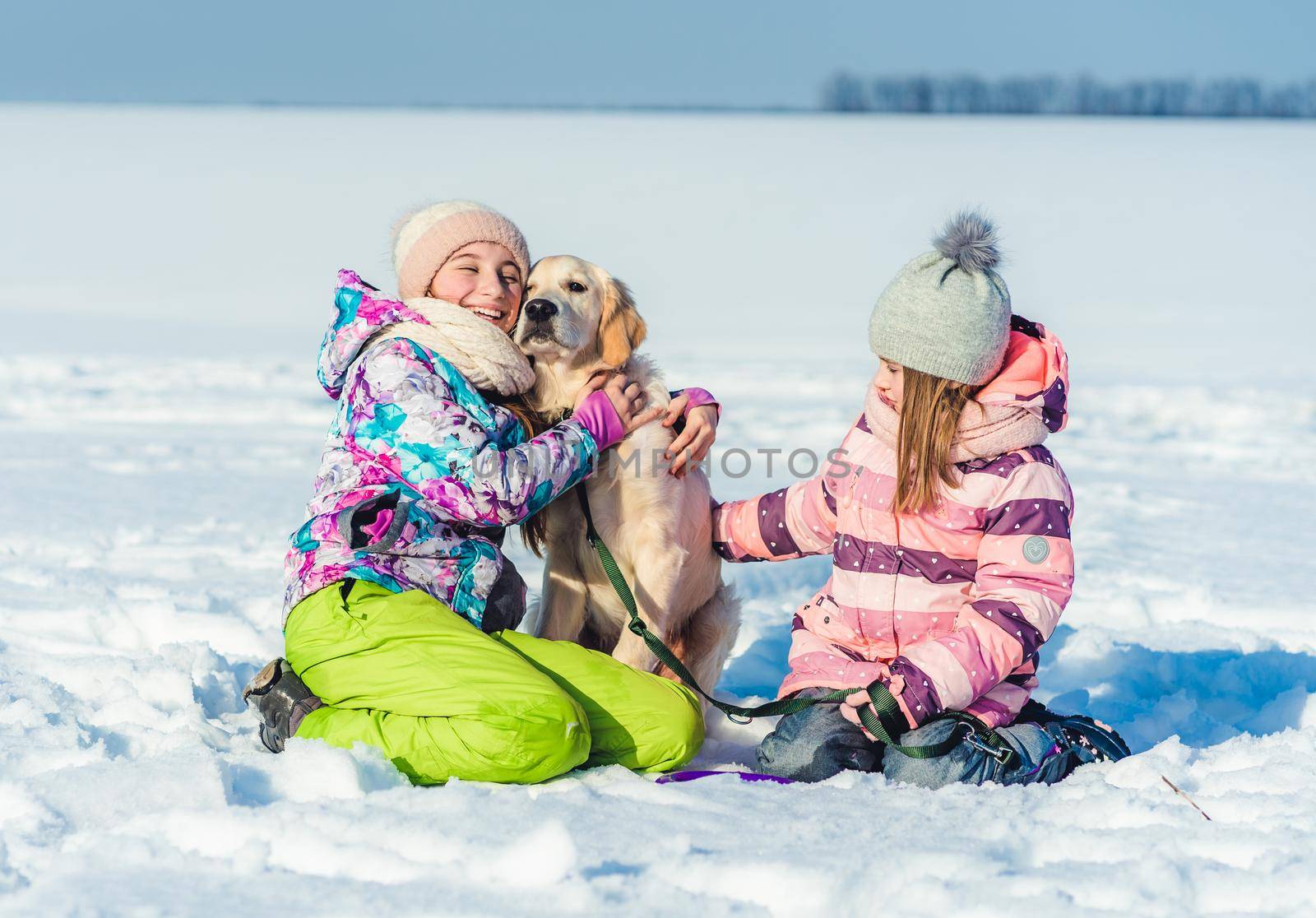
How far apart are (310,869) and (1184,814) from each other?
4.95 ft

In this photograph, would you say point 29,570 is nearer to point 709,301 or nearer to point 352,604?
point 352,604

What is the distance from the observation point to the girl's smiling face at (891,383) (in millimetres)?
2568

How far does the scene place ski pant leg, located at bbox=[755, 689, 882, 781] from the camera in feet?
8.16

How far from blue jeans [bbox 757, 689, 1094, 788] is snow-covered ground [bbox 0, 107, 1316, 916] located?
9cm

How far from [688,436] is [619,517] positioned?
0.28 m

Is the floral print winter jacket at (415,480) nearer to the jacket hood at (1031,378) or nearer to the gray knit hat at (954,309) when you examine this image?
the gray knit hat at (954,309)

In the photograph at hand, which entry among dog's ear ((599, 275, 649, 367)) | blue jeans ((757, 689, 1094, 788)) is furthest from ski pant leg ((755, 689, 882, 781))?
dog's ear ((599, 275, 649, 367))

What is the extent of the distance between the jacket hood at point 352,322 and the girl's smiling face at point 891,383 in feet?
3.45

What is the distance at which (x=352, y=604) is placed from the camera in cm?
249

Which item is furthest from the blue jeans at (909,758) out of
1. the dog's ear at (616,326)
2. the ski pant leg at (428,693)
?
the dog's ear at (616,326)

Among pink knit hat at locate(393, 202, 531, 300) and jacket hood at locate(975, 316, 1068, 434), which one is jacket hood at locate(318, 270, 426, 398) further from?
jacket hood at locate(975, 316, 1068, 434)

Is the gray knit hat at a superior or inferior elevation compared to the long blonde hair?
superior

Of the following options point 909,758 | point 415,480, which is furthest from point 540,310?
point 909,758

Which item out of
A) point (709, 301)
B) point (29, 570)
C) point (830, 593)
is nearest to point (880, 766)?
point (830, 593)
